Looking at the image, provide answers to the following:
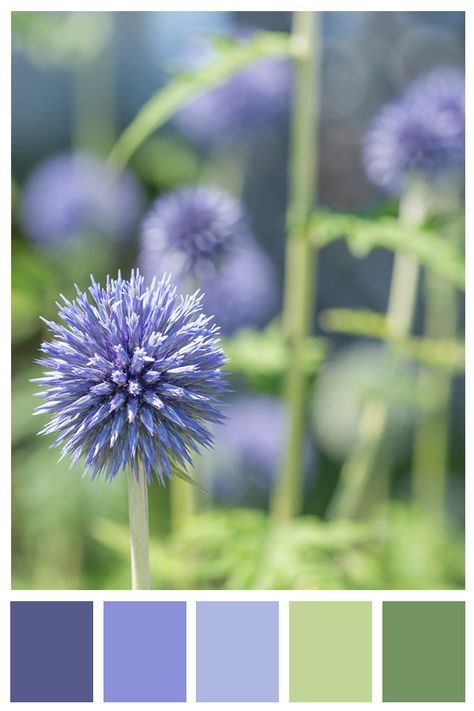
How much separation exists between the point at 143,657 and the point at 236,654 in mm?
124

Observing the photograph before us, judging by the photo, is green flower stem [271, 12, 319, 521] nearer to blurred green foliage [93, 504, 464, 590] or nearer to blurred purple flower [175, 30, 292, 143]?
blurred green foliage [93, 504, 464, 590]

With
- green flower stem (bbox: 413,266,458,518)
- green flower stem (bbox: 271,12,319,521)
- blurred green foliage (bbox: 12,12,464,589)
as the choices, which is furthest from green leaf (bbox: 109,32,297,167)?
green flower stem (bbox: 413,266,458,518)

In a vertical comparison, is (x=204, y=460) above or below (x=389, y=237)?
below

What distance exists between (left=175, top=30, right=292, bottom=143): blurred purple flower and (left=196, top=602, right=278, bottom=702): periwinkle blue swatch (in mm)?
894

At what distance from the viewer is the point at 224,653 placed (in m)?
Answer: 1.12

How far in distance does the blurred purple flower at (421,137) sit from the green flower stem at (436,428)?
41 centimetres

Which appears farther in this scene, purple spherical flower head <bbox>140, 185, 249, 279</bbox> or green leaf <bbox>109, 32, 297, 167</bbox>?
purple spherical flower head <bbox>140, 185, 249, 279</bbox>

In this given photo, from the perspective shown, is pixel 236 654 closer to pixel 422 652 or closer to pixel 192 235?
pixel 422 652

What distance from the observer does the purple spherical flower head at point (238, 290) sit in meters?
1.27

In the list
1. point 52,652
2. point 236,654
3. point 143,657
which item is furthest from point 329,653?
point 52,652

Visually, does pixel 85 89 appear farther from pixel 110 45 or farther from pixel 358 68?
pixel 358 68

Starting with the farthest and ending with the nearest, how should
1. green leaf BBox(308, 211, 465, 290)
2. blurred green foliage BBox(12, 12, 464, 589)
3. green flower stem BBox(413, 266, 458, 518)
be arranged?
green flower stem BBox(413, 266, 458, 518), blurred green foliage BBox(12, 12, 464, 589), green leaf BBox(308, 211, 465, 290)

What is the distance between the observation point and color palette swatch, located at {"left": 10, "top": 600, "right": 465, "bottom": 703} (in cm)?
111

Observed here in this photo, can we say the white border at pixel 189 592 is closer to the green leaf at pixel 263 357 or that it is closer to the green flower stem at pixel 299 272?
the green flower stem at pixel 299 272
